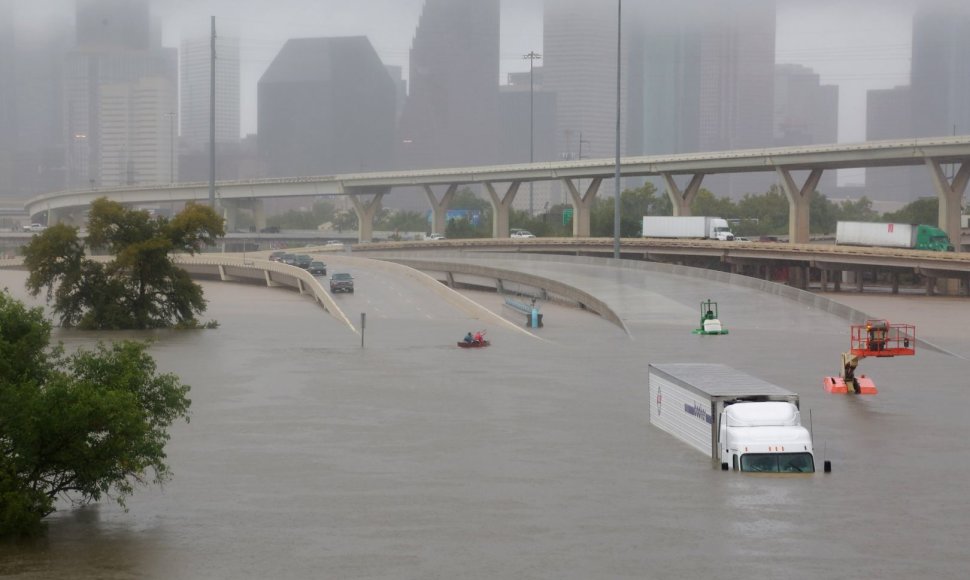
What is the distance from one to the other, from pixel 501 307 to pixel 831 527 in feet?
214

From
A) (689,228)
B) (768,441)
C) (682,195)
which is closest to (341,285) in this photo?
(689,228)

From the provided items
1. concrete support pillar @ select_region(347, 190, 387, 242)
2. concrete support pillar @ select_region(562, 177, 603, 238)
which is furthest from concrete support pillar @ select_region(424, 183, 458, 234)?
concrete support pillar @ select_region(562, 177, 603, 238)

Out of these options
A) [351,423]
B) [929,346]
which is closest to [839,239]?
[929,346]

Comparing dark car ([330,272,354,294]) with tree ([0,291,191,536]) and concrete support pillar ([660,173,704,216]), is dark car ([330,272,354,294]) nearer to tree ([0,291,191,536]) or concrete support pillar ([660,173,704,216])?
tree ([0,291,191,536])

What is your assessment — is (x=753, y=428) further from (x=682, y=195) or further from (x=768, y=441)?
(x=682, y=195)

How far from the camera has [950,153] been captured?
110 m

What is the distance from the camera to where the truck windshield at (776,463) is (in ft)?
111

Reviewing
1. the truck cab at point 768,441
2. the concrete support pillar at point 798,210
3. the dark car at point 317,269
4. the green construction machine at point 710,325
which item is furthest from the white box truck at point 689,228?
the truck cab at point 768,441

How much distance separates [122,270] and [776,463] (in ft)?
170

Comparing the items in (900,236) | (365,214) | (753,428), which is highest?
(365,214)

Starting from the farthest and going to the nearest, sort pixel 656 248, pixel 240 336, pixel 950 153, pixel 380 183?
pixel 380 183 → pixel 656 248 → pixel 950 153 → pixel 240 336

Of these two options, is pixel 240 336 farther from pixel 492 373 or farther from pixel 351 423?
pixel 351 423

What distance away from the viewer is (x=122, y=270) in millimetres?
77312

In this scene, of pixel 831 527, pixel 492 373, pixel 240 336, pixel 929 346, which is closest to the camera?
pixel 831 527
